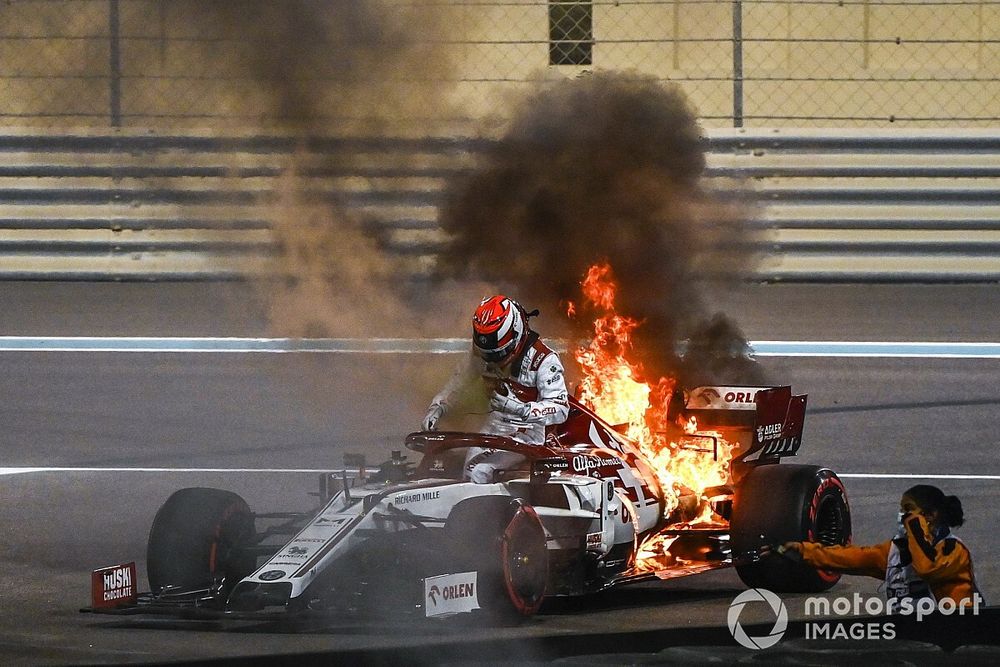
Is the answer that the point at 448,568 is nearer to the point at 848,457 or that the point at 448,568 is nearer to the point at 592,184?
the point at 592,184

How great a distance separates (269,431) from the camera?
14.5 m

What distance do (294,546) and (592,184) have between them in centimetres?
465

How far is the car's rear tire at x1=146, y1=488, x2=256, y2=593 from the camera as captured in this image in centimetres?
890

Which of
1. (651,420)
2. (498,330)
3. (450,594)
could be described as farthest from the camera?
(651,420)

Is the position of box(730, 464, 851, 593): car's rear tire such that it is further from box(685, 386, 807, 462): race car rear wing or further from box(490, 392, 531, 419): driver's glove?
box(490, 392, 531, 419): driver's glove

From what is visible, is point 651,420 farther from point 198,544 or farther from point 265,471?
point 265,471

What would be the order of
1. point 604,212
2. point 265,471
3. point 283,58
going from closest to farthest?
point 283,58 < point 604,212 < point 265,471

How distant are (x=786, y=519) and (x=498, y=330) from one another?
5.93 ft

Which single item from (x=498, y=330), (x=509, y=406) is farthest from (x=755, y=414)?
(x=498, y=330)

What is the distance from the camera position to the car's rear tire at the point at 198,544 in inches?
350

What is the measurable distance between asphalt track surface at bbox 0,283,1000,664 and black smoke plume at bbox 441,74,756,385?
1399 mm

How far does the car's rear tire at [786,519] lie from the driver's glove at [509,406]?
1.22 meters

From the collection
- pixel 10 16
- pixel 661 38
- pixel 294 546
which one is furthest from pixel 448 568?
pixel 661 38

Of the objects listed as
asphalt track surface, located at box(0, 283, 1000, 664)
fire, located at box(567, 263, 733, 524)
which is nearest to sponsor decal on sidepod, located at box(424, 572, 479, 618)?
asphalt track surface, located at box(0, 283, 1000, 664)
